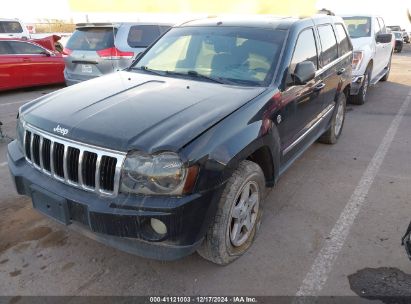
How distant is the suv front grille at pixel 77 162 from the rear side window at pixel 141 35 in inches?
220

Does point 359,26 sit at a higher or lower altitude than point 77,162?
higher

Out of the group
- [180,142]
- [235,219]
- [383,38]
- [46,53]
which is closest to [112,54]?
[46,53]

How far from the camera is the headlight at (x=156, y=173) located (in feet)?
7.76

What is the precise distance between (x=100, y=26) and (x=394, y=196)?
21.0 feet

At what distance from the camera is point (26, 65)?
392 inches

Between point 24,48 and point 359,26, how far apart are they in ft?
26.9

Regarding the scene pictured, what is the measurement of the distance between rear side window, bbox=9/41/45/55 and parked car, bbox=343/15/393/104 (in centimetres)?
776

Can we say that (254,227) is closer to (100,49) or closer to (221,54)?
(221,54)

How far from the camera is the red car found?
9570mm

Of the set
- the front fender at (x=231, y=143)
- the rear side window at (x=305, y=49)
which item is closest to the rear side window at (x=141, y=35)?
the rear side window at (x=305, y=49)

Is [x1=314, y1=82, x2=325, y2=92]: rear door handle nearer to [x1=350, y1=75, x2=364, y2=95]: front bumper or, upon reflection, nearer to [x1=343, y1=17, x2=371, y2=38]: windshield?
[x1=350, y1=75, x2=364, y2=95]: front bumper

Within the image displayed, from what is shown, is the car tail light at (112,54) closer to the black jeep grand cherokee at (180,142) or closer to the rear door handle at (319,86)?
the black jeep grand cherokee at (180,142)

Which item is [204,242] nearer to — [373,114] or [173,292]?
[173,292]

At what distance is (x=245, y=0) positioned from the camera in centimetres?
1193
